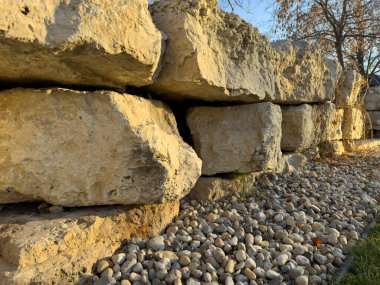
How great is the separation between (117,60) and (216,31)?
0.99 metres

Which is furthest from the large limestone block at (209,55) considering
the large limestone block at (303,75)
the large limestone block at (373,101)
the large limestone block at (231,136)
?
the large limestone block at (373,101)

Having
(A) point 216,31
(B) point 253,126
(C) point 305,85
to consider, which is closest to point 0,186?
(A) point 216,31

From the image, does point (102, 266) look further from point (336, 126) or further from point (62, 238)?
point (336, 126)

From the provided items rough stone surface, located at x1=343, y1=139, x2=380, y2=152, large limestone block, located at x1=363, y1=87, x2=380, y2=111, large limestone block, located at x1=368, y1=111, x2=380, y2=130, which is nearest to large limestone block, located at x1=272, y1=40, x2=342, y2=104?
rough stone surface, located at x1=343, y1=139, x2=380, y2=152

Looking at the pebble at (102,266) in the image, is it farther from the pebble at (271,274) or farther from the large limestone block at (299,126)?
the large limestone block at (299,126)

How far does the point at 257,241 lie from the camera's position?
215 cm

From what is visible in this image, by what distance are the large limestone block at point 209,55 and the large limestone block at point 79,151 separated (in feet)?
1.36

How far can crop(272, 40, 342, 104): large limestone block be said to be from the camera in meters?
3.60

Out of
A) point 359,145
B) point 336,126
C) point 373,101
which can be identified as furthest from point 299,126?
point 373,101

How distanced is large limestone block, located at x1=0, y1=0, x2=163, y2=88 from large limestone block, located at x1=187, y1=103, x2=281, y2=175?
0.99 metres

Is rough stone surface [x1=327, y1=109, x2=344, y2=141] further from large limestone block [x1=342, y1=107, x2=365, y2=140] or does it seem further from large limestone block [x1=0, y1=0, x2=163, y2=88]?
large limestone block [x1=0, y1=0, x2=163, y2=88]

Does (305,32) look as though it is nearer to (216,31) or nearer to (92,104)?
(216,31)

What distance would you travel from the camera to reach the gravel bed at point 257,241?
177 centimetres

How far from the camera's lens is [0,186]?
5.98 ft
